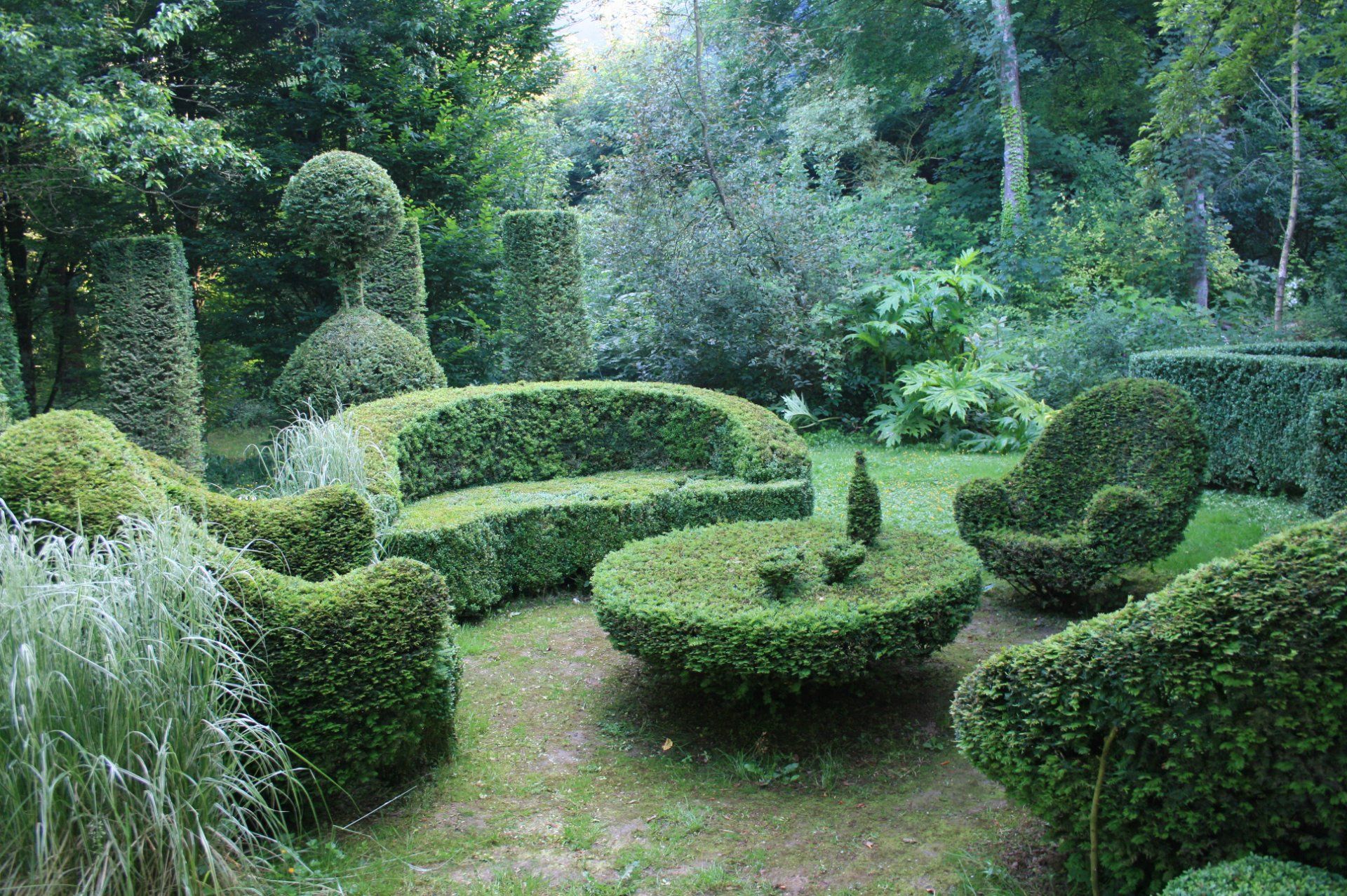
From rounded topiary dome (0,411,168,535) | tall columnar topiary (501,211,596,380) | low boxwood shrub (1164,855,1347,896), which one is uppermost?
tall columnar topiary (501,211,596,380)

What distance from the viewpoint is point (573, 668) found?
5.01 meters

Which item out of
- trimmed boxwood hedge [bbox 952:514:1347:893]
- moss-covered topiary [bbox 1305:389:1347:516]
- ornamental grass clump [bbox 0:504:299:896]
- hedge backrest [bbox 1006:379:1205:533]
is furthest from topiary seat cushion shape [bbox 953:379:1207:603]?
ornamental grass clump [bbox 0:504:299:896]

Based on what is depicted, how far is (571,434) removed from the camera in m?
7.95

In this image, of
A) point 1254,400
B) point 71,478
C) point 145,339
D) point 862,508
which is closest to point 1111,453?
point 862,508

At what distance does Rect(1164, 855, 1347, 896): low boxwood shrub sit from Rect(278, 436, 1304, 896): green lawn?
76 centimetres

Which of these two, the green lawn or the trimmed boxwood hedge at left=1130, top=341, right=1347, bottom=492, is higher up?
the trimmed boxwood hedge at left=1130, top=341, right=1347, bottom=492

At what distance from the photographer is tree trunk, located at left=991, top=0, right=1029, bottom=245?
598 inches

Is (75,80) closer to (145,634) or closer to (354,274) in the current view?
(354,274)

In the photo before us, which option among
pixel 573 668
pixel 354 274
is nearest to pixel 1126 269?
pixel 354 274

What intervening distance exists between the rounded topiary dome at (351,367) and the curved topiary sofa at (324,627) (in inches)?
164

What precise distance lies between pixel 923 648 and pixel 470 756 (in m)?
2.09

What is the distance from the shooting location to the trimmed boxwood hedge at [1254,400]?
726cm

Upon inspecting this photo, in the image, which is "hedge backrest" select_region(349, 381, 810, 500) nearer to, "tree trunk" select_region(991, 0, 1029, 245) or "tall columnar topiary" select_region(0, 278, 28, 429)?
"tall columnar topiary" select_region(0, 278, 28, 429)

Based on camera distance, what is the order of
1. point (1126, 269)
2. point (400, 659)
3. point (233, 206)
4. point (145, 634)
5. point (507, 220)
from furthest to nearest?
point (1126, 269)
point (233, 206)
point (507, 220)
point (400, 659)
point (145, 634)
